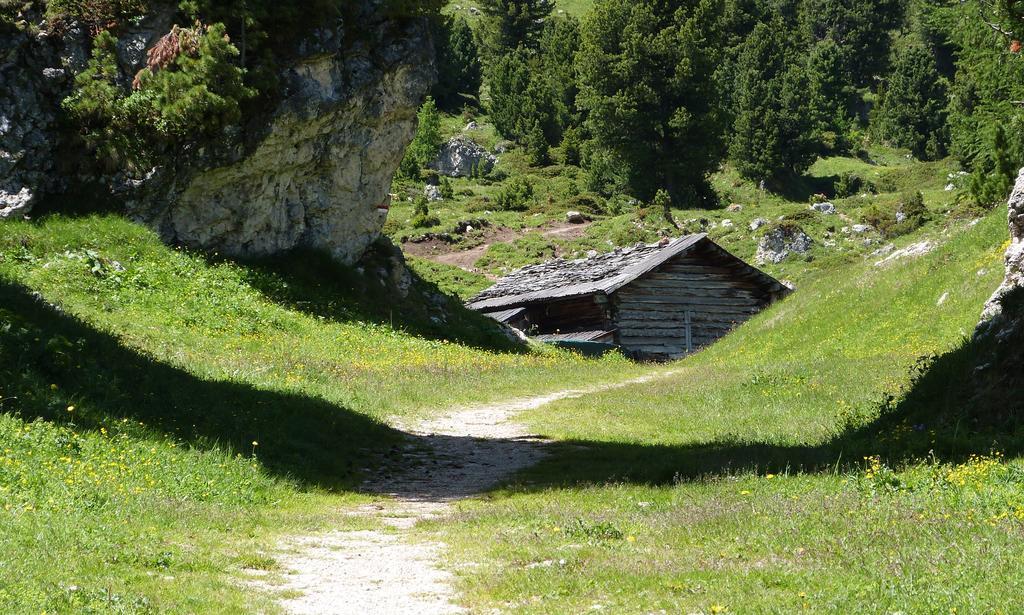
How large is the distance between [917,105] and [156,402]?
307 feet

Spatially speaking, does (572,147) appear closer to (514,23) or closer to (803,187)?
(803,187)

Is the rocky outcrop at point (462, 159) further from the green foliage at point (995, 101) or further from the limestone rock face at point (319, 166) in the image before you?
Answer: the limestone rock face at point (319, 166)

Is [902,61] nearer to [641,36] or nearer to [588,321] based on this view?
[641,36]

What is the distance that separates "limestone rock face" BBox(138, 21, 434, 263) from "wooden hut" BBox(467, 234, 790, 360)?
10.4 m

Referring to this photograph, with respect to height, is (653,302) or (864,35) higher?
(864,35)

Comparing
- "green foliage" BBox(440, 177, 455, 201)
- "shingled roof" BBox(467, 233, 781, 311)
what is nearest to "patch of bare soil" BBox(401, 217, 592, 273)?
"green foliage" BBox(440, 177, 455, 201)

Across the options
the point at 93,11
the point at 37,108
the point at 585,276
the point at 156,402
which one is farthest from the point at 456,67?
the point at 156,402

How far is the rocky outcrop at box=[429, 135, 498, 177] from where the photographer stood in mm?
90312

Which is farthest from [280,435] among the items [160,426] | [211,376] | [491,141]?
[491,141]

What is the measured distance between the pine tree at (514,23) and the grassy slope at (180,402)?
331ft

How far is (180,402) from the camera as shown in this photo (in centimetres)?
1333

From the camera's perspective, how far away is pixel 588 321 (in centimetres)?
4059

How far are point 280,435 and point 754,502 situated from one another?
734cm

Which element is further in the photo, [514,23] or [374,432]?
[514,23]
